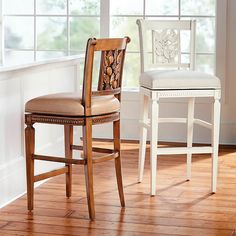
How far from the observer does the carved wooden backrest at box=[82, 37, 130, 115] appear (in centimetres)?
365

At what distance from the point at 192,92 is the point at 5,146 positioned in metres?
1.17

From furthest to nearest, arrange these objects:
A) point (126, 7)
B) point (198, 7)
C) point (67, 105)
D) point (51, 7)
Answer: point (51, 7) → point (126, 7) → point (198, 7) → point (67, 105)

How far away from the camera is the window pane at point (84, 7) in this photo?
623 centimetres

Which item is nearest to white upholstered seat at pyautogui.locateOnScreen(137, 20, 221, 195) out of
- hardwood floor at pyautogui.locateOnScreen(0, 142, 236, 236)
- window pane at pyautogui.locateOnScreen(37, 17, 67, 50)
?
hardwood floor at pyautogui.locateOnScreen(0, 142, 236, 236)

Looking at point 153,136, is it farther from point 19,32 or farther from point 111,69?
point 19,32

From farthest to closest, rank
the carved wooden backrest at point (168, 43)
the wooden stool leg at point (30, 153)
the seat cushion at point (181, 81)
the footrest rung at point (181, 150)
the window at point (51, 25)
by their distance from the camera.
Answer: the window at point (51, 25)
the carved wooden backrest at point (168, 43)
the footrest rung at point (181, 150)
the seat cushion at point (181, 81)
the wooden stool leg at point (30, 153)

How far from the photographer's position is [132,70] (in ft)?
20.4

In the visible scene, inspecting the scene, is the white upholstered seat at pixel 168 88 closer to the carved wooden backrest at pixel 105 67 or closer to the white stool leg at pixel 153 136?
the white stool leg at pixel 153 136

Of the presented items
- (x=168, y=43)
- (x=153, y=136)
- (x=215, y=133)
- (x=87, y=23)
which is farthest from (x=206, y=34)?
(x=153, y=136)

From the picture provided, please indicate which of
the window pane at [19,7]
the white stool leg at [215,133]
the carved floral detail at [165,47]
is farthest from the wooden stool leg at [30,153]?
the window pane at [19,7]

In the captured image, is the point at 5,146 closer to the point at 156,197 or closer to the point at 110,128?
the point at 156,197

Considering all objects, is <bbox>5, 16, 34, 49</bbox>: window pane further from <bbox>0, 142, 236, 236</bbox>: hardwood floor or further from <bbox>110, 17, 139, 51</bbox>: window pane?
<bbox>0, 142, 236, 236</bbox>: hardwood floor

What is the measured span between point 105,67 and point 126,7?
97.1 inches

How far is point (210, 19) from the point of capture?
6027 mm
